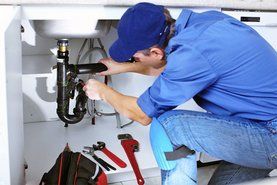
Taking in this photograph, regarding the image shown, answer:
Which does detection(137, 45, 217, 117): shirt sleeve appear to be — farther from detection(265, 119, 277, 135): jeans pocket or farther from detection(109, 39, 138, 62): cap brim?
detection(265, 119, 277, 135): jeans pocket

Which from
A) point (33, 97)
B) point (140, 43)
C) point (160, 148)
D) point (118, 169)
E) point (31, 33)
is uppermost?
point (140, 43)

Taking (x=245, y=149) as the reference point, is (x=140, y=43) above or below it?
above

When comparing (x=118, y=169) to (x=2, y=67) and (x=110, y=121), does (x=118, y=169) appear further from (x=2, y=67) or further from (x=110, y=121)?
(x=2, y=67)

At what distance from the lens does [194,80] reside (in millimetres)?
981

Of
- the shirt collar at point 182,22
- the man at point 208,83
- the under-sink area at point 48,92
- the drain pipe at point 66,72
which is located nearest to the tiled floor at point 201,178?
the under-sink area at point 48,92

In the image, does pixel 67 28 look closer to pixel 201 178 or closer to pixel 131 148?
pixel 131 148

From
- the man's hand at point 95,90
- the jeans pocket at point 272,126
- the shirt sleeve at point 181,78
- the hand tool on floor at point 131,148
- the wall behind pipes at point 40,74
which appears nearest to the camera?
the shirt sleeve at point 181,78

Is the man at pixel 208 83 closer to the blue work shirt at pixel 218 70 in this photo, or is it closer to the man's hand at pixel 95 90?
the blue work shirt at pixel 218 70

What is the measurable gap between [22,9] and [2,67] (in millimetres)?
369

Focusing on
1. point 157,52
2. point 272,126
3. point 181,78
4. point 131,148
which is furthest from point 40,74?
point 272,126

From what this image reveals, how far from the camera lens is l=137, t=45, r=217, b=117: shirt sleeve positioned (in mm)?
954

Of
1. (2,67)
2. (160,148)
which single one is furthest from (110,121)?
(2,67)

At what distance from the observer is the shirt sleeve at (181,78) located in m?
0.95

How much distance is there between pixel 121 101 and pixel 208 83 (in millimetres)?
314
